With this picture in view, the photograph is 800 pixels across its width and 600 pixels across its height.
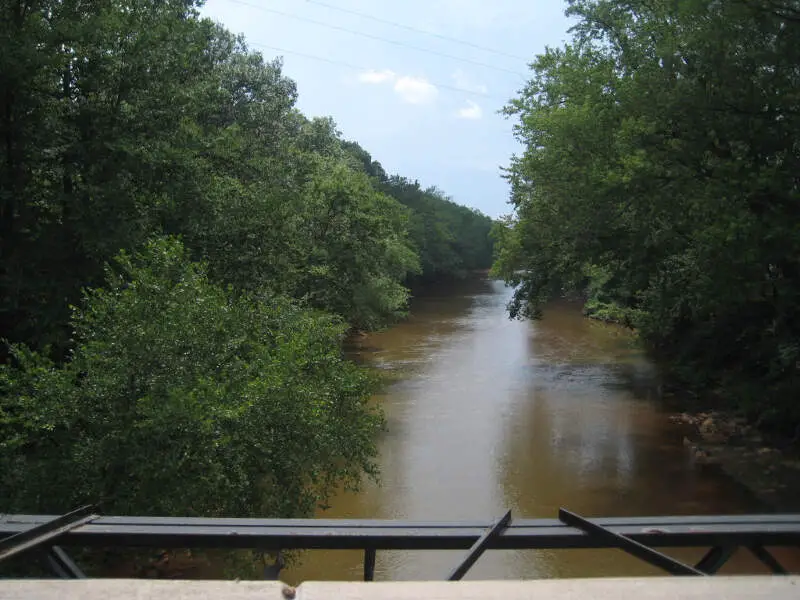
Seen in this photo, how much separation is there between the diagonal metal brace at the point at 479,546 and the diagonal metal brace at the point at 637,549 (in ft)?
0.96

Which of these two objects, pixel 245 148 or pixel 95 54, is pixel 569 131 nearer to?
pixel 245 148

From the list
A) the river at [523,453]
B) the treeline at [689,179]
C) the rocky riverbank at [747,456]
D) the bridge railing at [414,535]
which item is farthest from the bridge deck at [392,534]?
the rocky riverbank at [747,456]

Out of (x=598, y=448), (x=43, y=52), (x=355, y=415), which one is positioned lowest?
(x=598, y=448)

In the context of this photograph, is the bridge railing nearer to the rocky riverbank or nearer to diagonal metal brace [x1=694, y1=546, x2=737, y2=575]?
diagonal metal brace [x1=694, y1=546, x2=737, y2=575]

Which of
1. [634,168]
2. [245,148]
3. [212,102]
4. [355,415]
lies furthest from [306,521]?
[245,148]

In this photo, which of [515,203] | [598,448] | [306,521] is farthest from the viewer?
[515,203]

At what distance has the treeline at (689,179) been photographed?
1262cm

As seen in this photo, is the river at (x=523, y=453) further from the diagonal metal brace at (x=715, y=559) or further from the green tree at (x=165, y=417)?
the diagonal metal brace at (x=715, y=559)

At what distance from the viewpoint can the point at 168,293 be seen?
9.94 m

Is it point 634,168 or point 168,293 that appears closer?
point 168,293

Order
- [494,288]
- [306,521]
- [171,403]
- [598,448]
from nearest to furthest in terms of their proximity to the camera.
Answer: [306,521]
[171,403]
[598,448]
[494,288]

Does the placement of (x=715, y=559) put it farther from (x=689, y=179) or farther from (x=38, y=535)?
(x=689, y=179)

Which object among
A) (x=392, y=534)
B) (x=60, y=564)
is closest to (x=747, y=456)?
(x=392, y=534)

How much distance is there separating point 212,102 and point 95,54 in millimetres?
3841
